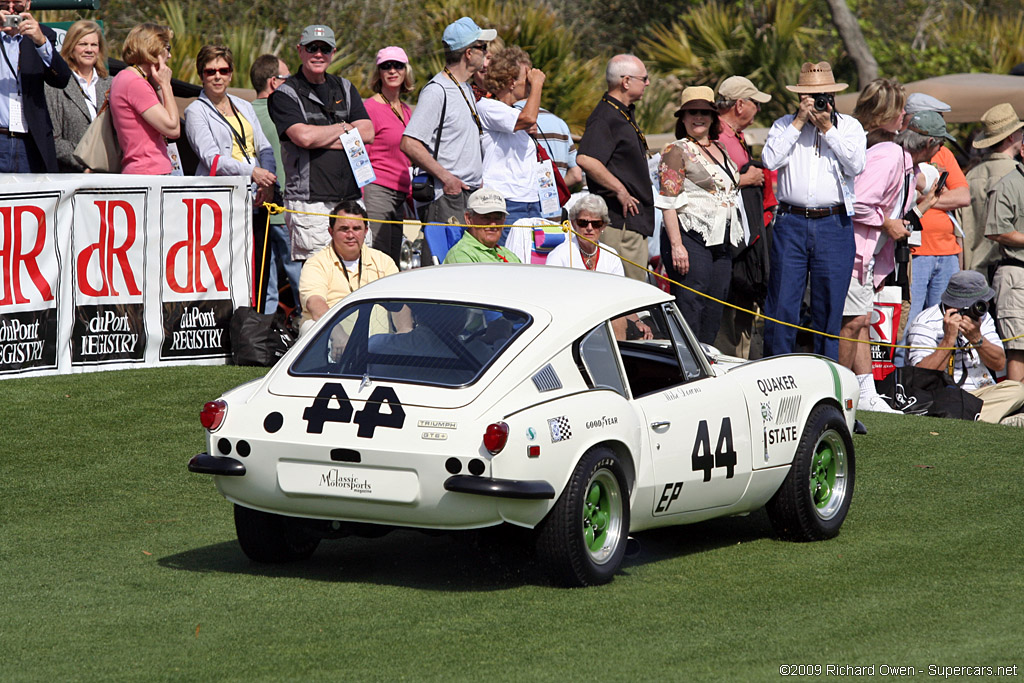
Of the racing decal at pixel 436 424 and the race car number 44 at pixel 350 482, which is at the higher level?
the racing decal at pixel 436 424

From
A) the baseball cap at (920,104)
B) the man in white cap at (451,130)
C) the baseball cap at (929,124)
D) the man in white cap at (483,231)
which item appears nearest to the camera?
the man in white cap at (483,231)

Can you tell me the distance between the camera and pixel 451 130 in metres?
11.4

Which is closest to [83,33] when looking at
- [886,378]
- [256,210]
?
[256,210]

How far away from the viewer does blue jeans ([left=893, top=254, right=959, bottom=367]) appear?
13.0 m

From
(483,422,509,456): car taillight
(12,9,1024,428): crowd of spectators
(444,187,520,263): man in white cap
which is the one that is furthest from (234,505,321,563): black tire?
(12,9,1024,428): crowd of spectators

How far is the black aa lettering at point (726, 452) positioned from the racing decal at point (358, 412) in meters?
1.79

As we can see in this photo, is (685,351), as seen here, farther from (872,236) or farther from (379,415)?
(872,236)

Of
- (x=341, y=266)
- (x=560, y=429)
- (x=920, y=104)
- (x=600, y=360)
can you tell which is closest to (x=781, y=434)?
(x=600, y=360)

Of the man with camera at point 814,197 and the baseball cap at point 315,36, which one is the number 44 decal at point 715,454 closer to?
the man with camera at point 814,197

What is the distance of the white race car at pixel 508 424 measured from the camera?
20.3 feet

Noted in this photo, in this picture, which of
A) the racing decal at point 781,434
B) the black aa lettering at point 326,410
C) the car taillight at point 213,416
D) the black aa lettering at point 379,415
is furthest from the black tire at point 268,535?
the racing decal at point 781,434

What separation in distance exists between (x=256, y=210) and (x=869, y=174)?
5205 mm

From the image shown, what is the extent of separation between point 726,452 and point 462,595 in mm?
1614

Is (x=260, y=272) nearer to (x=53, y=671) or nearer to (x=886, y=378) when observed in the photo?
(x=886, y=378)
